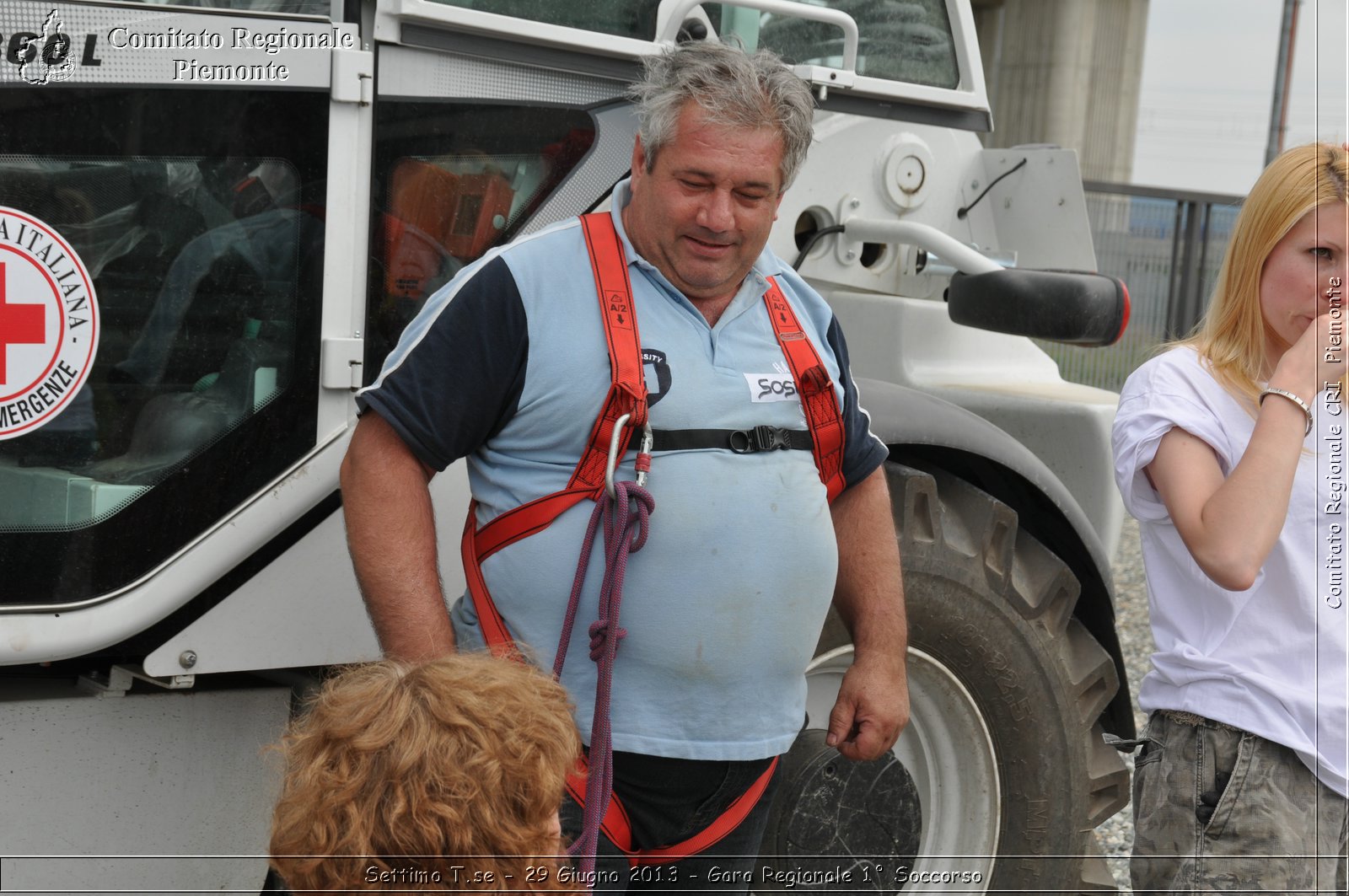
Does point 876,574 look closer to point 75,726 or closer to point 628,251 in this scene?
point 628,251

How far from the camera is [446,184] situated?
7.69 feet

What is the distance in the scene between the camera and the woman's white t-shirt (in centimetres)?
202

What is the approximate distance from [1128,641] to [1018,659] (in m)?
3.57

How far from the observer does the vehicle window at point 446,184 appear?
89.7 inches

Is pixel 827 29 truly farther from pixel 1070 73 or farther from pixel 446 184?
pixel 1070 73

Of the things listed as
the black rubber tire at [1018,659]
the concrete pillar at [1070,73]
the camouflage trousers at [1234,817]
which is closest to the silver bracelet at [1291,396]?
the camouflage trousers at [1234,817]

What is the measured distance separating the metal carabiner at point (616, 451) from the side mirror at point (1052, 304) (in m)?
1.08

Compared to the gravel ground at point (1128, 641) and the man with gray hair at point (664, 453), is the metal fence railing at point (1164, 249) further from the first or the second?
the man with gray hair at point (664, 453)

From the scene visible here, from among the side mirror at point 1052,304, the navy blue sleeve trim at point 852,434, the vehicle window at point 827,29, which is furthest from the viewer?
the side mirror at point 1052,304

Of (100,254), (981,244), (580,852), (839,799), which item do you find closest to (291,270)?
(100,254)

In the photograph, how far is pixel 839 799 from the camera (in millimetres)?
2748

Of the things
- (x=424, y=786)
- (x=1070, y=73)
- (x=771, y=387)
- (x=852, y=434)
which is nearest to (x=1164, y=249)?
(x=1070, y=73)

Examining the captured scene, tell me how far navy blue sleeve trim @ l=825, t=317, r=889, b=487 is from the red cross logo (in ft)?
3.93

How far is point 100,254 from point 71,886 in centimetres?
104
